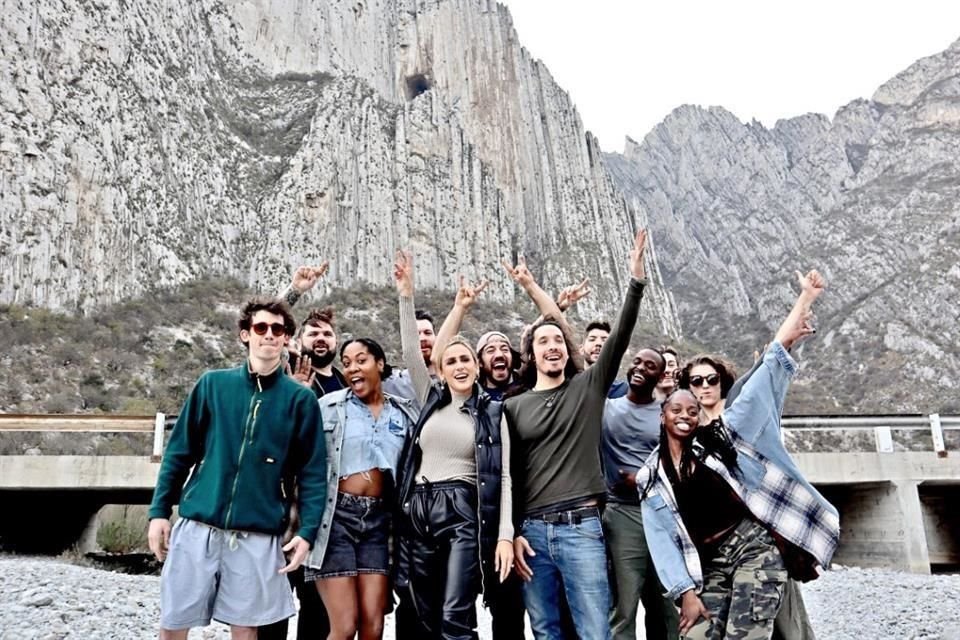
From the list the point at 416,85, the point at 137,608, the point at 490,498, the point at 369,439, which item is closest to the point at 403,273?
the point at 369,439

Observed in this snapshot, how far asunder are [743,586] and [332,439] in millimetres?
1972

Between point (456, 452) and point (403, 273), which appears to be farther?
point (403, 273)

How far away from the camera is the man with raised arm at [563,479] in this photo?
306cm

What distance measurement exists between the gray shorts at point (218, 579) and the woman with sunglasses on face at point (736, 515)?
63.0 inches

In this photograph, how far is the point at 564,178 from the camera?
2608 inches

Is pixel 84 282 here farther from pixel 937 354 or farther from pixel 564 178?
pixel 937 354

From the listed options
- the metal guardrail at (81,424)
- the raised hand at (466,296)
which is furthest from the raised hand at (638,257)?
the metal guardrail at (81,424)

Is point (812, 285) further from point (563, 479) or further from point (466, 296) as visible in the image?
point (466, 296)

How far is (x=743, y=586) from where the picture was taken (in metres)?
2.56

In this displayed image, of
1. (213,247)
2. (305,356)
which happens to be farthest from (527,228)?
(305,356)


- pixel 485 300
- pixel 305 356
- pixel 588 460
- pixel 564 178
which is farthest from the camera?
pixel 564 178

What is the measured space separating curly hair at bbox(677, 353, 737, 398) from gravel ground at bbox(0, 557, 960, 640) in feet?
14.4

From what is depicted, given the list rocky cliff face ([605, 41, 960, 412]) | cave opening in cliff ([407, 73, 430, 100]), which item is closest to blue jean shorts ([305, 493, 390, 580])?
rocky cliff face ([605, 41, 960, 412])

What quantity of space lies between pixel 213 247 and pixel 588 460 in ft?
133
